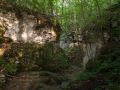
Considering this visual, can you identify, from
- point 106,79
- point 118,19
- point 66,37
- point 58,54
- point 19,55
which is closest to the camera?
point 106,79

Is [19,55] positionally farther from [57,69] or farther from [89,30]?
[89,30]

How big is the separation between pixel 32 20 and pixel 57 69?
3596 millimetres

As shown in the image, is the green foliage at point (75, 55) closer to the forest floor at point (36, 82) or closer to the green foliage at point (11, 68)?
the forest floor at point (36, 82)

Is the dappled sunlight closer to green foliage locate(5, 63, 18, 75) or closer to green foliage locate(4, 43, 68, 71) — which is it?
green foliage locate(4, 43, 68, 71)

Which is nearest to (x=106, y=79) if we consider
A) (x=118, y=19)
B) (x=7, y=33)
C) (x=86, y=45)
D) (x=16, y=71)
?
(x=118, y=19)

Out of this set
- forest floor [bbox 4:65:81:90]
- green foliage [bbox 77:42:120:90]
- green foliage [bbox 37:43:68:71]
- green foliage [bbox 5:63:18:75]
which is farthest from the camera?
green foliage [bbox 37:43:68:71]

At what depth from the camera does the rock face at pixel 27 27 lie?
1327 cm

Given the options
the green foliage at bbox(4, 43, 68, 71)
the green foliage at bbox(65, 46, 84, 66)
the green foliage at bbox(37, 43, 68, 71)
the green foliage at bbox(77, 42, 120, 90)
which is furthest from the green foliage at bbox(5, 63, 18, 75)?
the green foliage at bbox(65, 46, 84, 66)

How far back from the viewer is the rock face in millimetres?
13266

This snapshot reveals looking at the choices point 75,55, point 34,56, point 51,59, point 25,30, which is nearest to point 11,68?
point 34,56

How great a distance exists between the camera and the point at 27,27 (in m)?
14.1

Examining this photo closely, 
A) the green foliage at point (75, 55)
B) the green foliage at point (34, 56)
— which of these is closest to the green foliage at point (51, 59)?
the green foliage at point (34, 56)

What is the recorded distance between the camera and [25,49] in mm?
12789

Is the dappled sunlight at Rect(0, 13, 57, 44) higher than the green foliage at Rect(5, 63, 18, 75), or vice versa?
the dappled sunlight at Rect(0, 13, 57, 44)
